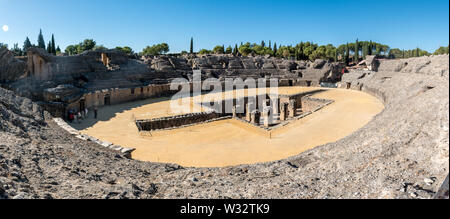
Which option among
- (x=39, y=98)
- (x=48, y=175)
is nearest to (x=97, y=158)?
(x=48, y=175)

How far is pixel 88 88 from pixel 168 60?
14.4 metres

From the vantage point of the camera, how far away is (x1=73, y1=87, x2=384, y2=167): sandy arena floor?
960 cm

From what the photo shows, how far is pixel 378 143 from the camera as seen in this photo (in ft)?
19.4

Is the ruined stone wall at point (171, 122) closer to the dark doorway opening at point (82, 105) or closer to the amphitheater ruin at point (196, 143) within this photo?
the amphitheater ruin at point (196, 143)

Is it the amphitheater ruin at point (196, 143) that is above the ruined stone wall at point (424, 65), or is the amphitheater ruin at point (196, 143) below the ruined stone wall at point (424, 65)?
below

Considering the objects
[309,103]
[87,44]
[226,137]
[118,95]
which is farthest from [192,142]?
[87,44]

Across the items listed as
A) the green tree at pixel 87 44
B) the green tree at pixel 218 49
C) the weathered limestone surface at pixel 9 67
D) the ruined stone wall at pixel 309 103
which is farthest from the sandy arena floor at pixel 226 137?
the green tree at pixel 218 49

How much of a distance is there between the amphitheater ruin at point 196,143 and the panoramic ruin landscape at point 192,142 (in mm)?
39

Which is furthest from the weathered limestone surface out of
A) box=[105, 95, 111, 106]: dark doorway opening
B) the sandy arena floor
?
the sandy arena floor

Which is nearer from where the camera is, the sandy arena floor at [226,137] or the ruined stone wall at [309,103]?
the sandy arena floor at [226,137]

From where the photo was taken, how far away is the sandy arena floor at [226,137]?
9602 millimetres

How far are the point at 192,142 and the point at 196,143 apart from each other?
0.84ft

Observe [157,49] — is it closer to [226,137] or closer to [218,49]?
[218,49]

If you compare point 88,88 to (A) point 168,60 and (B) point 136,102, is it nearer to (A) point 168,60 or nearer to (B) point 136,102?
(B) point 136,102
